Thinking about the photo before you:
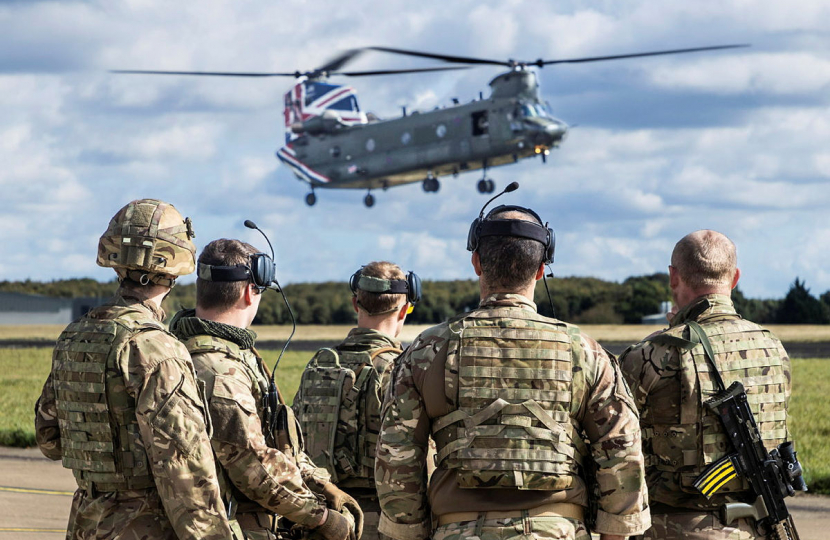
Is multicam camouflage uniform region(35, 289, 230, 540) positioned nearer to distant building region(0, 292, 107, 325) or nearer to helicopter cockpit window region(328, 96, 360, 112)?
helicopter cockpit window region(328, 96, 360, 112)

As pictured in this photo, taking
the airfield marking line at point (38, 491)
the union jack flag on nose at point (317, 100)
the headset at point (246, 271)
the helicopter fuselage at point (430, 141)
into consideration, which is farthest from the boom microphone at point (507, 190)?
the union jack flag on nose at point (317, 100)

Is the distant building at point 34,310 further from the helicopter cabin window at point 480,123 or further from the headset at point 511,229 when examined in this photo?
the headset at point 511,229

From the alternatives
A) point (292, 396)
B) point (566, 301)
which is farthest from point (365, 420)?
point (566, 301)

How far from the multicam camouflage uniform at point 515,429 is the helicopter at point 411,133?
3078 cm

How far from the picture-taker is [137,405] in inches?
145

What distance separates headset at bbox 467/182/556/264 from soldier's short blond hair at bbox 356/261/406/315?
1.70 metres

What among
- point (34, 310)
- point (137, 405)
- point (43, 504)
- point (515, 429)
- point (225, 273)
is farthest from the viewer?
Result: point (34, 310)

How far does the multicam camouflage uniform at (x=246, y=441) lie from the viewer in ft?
12.9

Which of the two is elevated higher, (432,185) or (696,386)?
(432,185)

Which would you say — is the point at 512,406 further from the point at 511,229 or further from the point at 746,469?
the point at 746,469

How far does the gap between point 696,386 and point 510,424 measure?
4.74 feet

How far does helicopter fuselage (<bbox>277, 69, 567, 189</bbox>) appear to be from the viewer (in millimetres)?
38594

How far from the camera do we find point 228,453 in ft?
12.9

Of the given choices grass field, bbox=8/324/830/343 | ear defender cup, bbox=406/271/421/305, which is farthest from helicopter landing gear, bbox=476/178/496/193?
ear defender cup, bbox=406/271/421/305
